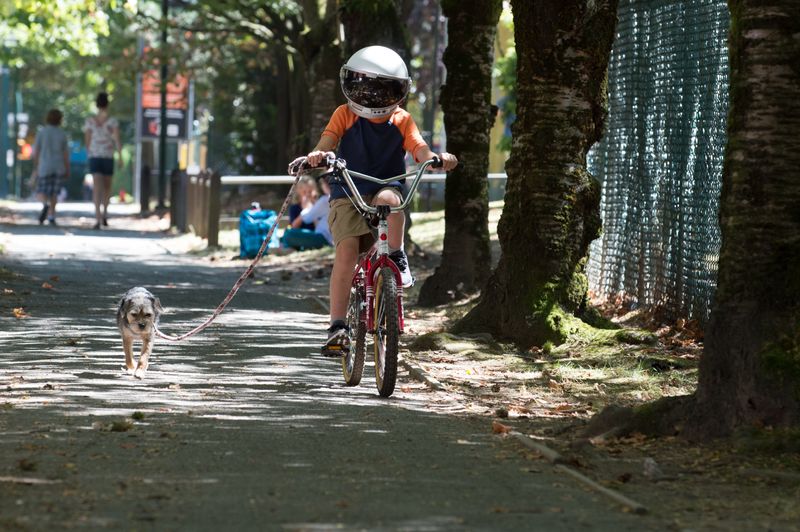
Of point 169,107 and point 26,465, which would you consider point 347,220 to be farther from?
point 169,107

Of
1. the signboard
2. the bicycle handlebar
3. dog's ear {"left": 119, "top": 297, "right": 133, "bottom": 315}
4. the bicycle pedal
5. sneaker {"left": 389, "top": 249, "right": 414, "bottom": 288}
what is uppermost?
the signboard

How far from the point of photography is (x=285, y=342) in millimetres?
12008

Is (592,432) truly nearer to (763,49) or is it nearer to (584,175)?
(763,49)

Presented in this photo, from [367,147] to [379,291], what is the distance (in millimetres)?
936

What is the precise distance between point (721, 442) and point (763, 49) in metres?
1.83

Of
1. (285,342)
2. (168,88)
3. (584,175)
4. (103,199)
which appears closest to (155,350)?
(285,342)

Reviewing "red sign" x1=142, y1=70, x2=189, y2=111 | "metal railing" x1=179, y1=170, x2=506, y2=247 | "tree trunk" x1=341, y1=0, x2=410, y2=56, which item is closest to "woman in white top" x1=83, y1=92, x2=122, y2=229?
"metal railing" x1=179, y1=170, x2=506, y2=247

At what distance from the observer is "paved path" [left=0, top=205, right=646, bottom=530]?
5.64 metres

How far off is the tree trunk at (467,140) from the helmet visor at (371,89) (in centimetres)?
534

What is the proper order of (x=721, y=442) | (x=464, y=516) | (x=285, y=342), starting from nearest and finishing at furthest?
1. (x=464, y=516)
2. (x=721, y=442)
3. (x=285, y=342)

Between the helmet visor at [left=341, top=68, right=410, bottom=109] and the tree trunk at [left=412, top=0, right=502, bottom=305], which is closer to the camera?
the helmet visor at [left=341, top=68, right=410, bottom=109]

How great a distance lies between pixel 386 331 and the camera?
8.80 m

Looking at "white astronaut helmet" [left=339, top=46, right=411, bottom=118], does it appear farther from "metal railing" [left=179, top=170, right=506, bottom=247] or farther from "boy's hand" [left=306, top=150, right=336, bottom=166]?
"metal railing" [left=179, top=170, right=506, bottom=247]

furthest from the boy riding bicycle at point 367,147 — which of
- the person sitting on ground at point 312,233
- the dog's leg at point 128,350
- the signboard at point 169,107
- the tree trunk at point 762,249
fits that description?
the signboard at point 169,107
